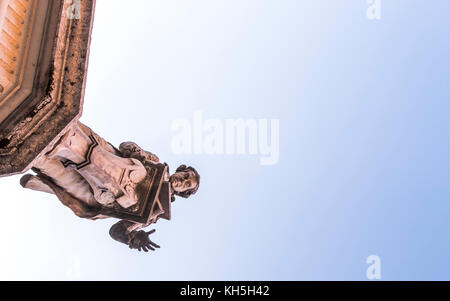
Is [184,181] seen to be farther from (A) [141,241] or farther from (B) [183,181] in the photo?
(A) [141,241]

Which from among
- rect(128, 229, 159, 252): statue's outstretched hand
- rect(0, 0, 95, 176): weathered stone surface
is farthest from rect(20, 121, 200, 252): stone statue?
rect(0, 0, 95, 176): weathered stone surface

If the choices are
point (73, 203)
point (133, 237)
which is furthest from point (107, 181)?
point (133, 237)

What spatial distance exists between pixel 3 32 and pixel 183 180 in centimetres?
461

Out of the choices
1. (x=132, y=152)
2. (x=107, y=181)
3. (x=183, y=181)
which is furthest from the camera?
(x=183, y=181)

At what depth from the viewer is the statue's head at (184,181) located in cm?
850

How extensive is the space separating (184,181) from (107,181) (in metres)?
2.19

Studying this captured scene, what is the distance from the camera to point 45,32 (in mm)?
5332

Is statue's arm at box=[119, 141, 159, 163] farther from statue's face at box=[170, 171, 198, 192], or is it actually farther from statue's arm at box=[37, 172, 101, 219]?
statue's arm at box=[37, 172, 101, 219]

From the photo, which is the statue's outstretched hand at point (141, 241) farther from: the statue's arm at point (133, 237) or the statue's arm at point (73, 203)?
the statue's arm at point (73, 203)

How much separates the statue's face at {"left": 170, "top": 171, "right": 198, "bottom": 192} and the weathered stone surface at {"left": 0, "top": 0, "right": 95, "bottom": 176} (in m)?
3.50

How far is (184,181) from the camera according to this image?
28.3 ft
